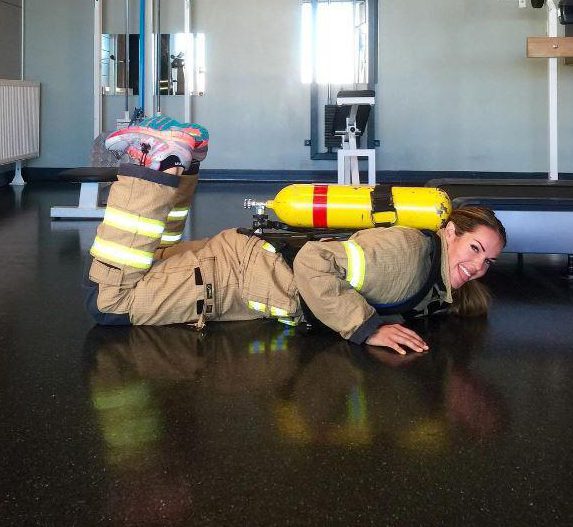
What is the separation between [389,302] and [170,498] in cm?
113

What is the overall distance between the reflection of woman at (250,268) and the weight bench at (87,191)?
8.50ft

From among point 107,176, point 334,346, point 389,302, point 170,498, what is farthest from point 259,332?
point 107,176

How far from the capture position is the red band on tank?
2.68 meters

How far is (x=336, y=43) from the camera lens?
8.18 m

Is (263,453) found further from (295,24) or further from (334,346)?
(295,24)

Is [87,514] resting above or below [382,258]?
below

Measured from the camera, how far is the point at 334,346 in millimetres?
2383

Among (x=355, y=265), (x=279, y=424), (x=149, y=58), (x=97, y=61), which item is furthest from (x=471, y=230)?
(x=149, y=58)

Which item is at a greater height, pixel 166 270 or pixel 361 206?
pixel 361 206

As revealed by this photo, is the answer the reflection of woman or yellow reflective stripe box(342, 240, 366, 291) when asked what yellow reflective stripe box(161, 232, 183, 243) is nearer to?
the reflection of woman

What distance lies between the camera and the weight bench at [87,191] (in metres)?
5.03

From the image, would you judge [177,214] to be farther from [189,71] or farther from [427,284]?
[189,71]

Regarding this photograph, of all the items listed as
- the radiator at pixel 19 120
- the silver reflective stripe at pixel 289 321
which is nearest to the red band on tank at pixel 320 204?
the silver reflective stripe at pixel 289 321

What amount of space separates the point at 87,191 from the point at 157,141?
3104 mm
